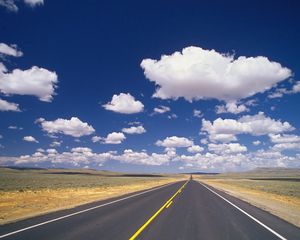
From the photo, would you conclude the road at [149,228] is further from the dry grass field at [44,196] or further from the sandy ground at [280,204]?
the dry grass field at [44,196]

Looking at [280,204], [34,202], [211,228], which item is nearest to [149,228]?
[211,228]

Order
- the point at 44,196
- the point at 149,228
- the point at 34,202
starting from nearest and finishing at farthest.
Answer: the point at 149,228 < the point at 34,202 < the point at 44,196

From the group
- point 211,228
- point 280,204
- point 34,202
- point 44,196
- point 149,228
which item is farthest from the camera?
point 44,196

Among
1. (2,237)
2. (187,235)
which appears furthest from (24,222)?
(187,235)

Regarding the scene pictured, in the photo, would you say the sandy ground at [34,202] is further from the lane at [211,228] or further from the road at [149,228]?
the lane at [211,228]

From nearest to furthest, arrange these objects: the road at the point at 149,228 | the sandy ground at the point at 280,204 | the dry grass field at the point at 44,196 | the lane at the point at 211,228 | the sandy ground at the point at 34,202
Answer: the road at the point at 149,228 → the lane at the point at 211,228 → the sandy ground at the point at 34,202 → the sandy ground at the point at 280,204 → the dry grass field at the point at 44,196

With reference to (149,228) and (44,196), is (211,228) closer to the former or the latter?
(149,228)

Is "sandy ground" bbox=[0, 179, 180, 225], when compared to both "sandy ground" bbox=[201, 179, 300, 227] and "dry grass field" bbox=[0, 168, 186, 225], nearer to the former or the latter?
"dry grass field" bbox=[0, 168, 186, 225]

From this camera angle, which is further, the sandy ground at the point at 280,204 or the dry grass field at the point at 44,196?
the dry grass field at the point at 44,196

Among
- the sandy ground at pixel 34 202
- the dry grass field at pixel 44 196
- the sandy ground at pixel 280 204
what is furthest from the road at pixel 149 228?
the dry grass field at pixel 44 196

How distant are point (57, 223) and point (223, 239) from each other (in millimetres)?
6580

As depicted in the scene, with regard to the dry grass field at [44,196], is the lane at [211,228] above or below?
below

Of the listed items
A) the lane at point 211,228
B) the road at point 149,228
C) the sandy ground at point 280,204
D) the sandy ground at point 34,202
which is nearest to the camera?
the road at point 149,228

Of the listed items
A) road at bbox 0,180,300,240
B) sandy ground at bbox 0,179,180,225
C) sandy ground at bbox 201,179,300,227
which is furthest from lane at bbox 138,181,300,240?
sandy ground at bbox 0,179,180,225
